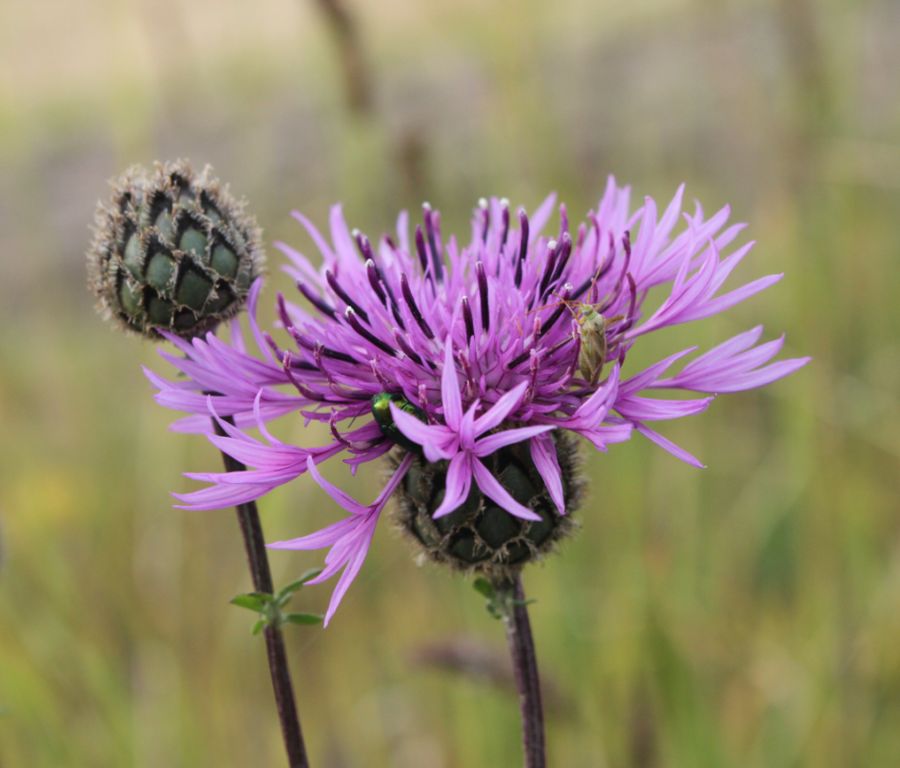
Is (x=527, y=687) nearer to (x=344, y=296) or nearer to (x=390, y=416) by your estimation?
(x=390, y=416)

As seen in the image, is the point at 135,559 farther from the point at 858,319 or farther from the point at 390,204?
the point at 858,319

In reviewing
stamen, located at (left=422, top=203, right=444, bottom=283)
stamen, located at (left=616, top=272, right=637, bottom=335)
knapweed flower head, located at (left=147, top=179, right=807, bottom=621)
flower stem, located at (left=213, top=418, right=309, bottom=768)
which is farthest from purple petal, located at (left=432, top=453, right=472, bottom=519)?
stamen, located at (left=422, top=203, right=444, bottom=283)

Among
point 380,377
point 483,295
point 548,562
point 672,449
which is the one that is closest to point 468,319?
point 483,295

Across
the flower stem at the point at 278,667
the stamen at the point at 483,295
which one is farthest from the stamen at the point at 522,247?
the flower stem at the point at 278,667

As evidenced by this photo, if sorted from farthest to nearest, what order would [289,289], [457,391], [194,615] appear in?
[289,289]
[194,615]
[457,391]

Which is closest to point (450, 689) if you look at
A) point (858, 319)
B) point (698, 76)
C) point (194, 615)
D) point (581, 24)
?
point (194, 615)

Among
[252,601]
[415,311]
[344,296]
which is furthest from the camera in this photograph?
[344,296]

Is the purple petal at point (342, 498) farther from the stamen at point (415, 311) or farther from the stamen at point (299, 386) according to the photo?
the stamen at point (415, 311)
